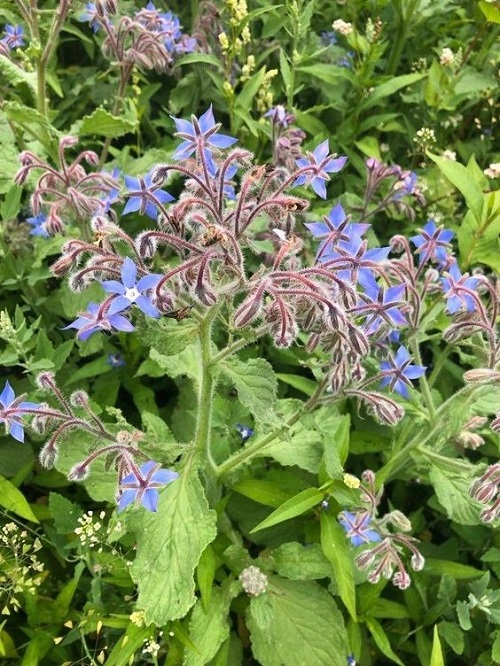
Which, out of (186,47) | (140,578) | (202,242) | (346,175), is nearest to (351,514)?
(140,578)

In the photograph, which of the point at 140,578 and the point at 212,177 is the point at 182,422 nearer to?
the point at 140,578

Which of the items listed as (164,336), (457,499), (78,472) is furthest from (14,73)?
(457,499)

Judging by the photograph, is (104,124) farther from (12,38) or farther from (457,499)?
(457,499)

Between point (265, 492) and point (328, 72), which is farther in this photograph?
point (328, 72)

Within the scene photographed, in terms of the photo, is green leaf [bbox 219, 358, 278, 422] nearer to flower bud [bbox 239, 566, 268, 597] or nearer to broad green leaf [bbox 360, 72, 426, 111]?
flower bud [bbox 239, 566, 268, 597]

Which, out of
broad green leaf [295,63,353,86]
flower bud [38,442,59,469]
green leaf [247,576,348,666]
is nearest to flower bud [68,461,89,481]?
flower bud [38,442,59,469]

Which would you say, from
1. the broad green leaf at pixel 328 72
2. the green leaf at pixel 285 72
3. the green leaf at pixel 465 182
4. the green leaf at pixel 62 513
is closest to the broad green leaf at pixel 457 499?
the green leaf at pixel 465 182
